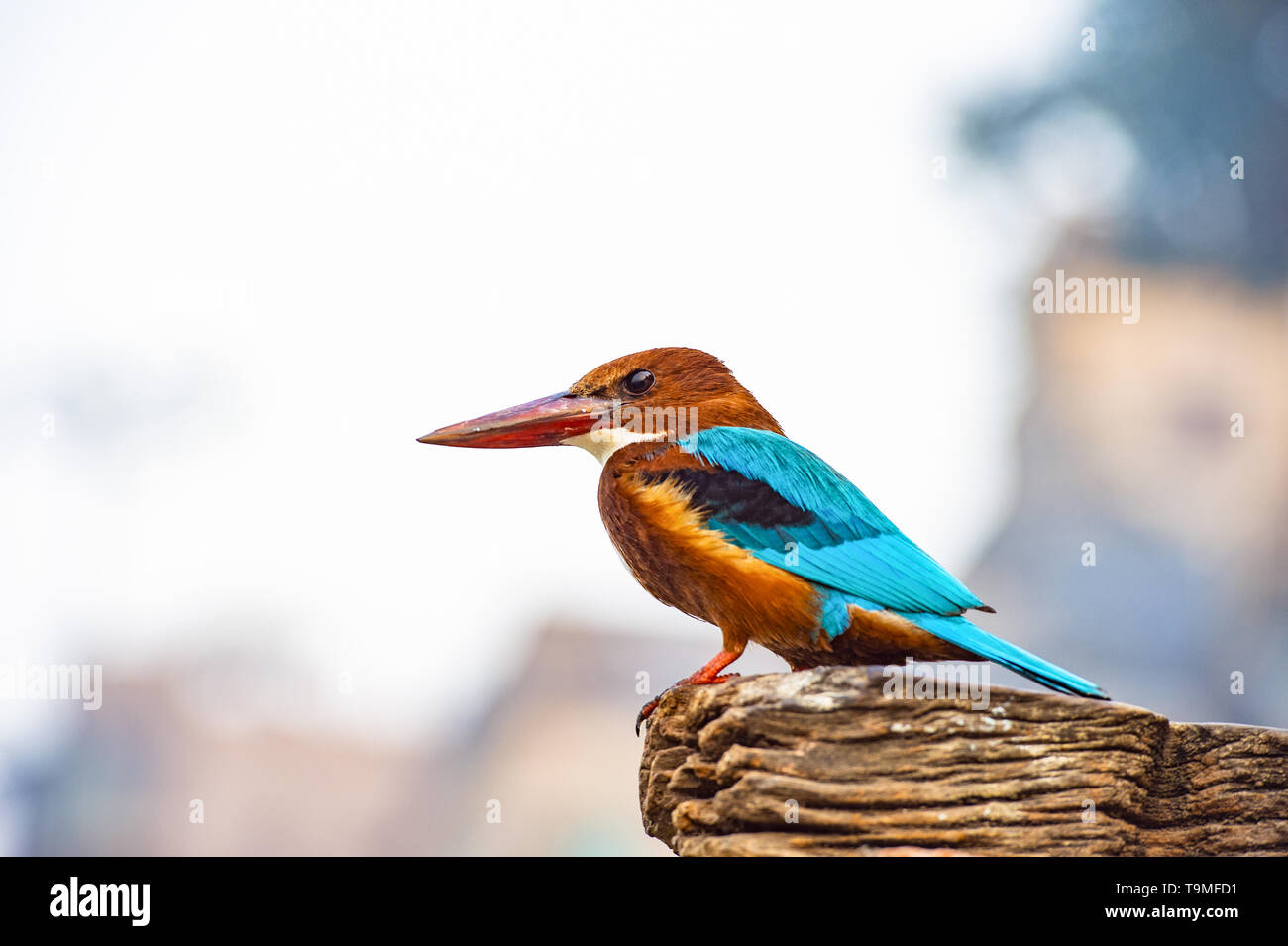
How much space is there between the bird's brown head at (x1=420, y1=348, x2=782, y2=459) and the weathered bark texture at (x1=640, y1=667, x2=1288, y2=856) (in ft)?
2.65

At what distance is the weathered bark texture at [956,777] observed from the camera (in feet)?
7.77

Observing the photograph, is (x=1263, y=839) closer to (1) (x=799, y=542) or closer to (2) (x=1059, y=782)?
(2) (x=1059, y=782)

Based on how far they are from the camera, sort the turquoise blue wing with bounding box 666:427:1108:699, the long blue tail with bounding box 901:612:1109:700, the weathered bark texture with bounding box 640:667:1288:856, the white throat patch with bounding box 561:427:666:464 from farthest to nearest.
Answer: the white throat patch with bounding box 561:427:666:464 → the turquoise blue wing with bounding box 666:427:1108:699 → the long blue tail with bounding box 901:612:1109:700 → the weathered bark texture with bounding box 640:667:1288:856

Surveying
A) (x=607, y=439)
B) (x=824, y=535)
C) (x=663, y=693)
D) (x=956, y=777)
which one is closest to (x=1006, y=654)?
(x=956, y=777)

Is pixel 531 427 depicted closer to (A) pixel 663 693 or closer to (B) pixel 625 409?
(B) pixel 625 409

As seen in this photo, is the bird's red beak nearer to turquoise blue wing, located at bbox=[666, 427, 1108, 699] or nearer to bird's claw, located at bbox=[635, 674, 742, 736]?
turquoise blue wing, located at bbox=[666, 427, 1108, 699]

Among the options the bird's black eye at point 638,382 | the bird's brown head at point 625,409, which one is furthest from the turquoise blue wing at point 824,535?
the bird's black eye at point 638,382

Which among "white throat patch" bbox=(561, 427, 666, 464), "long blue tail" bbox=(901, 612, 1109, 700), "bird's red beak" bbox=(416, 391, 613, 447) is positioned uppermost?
"bird's red beak" bbox=(416, 391, 613, 447)

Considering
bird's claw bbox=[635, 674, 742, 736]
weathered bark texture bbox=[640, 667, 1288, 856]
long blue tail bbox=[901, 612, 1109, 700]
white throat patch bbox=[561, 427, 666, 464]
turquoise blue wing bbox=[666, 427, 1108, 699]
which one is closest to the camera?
weathered bark texture bbox=[640, 667, 1288, 856]

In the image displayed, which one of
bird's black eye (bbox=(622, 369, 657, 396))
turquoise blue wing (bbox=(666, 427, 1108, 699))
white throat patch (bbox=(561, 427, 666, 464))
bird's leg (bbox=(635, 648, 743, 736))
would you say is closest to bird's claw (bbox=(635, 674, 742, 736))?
bird's leg (bbox=(635, 648, 743, 736))

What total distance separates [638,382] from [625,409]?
0.29 ft

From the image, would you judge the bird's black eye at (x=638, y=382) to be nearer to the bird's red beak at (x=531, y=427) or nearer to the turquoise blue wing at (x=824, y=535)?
the bird's red beak at (x=531, y=427)

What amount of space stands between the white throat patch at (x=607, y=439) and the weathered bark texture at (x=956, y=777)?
→ 2.47ft

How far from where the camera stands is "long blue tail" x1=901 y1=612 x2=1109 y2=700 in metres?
2.48
